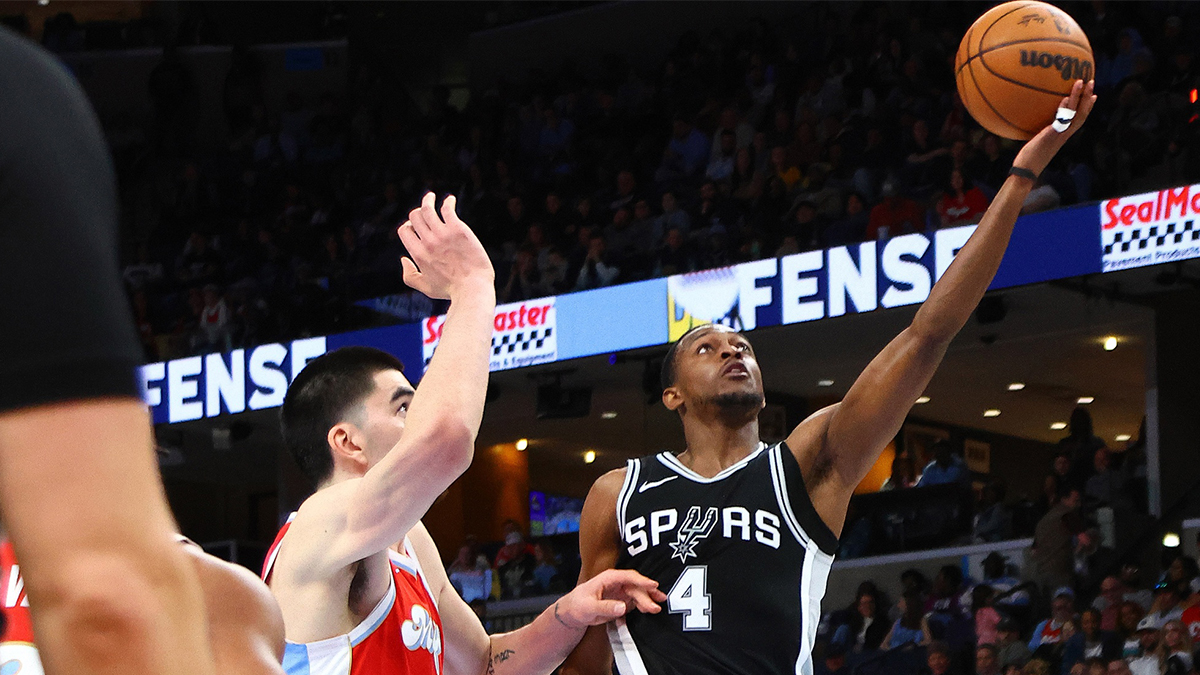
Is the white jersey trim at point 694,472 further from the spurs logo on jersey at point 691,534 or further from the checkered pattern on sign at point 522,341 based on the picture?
the checkered pattern on sign at point 522,341

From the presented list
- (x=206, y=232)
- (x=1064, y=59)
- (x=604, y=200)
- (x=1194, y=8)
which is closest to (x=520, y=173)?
(x=604, y=200)

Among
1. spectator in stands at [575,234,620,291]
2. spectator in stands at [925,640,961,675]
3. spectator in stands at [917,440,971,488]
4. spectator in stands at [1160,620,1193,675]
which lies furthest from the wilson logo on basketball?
spectator in stands at [917,440,971,488]

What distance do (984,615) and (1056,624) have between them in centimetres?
50

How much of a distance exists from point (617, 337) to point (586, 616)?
29.4ft

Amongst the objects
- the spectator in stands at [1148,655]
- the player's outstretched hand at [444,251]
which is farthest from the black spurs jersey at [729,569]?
the spectator in stands at [1148,655]

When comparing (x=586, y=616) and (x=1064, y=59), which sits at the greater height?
(x=1064, y=59)

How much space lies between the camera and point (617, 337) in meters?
12.6

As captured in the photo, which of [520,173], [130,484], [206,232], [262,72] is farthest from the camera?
[262,72]

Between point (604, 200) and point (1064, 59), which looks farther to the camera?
point (604, 200)

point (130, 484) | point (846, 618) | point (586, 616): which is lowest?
point (846, 618)

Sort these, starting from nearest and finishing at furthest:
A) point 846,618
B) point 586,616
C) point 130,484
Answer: point 130,484 → point 586,616 → point 846,618

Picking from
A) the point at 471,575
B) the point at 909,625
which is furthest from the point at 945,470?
the point at 471,575

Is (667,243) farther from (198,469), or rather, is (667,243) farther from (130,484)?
(130,484)

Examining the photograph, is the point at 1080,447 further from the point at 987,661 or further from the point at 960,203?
the point at 987,661
